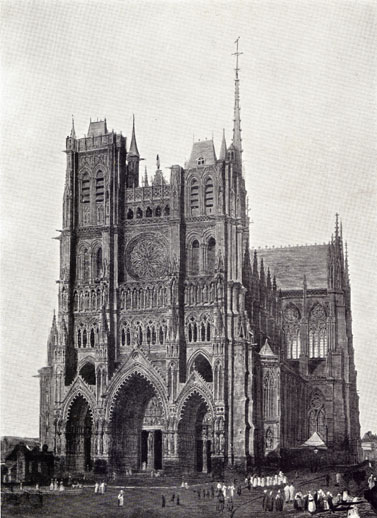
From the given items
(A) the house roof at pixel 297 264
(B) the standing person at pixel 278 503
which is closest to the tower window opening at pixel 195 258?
(A) the house roof at pixel 297 264

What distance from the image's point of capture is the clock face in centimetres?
7294

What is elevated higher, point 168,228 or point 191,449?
point 168,228

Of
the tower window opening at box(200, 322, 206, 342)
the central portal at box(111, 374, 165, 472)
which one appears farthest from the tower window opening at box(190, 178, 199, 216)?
the central portal at box(111, 374, 165, 472)

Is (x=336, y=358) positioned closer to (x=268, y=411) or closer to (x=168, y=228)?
(x=268, y=411)

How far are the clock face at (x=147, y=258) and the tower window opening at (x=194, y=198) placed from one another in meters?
3.28

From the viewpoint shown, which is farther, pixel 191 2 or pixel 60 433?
pixel 60 433

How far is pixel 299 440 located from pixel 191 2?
153 feet

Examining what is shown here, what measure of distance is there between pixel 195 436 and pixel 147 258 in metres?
13.5

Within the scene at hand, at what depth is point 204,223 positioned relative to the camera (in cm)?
7231

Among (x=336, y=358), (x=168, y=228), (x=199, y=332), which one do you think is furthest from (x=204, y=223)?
(x=336, y=358)

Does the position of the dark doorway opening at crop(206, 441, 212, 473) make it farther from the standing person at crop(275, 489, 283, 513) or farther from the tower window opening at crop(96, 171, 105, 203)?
the standing person at crop(275, 489, 283, 513)

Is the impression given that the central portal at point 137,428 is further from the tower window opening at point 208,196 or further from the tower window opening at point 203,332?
the tower window opening at point 208,196

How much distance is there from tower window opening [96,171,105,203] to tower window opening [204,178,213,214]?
8.03 m

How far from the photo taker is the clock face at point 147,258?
72.9 metres
